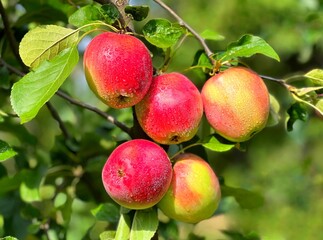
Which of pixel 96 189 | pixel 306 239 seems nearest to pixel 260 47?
pixel 96 189

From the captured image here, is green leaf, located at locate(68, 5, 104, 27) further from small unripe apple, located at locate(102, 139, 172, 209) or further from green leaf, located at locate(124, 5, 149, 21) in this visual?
small unripe apple, located at locate(102, 139, 172, 209)

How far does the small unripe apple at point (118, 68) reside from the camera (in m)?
0.64

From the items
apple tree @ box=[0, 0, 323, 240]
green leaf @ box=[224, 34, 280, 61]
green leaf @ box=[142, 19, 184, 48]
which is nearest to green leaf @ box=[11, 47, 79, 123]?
apple tree @ box=[0, 0, 323, 240]

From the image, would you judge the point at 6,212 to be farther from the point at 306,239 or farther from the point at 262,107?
the point at 306,239

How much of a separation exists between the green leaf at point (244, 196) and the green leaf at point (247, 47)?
0.24 meters

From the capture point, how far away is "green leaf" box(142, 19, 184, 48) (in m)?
0.70

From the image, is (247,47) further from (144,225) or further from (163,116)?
(144,225)

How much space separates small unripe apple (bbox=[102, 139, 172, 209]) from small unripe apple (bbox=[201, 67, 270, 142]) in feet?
0.30

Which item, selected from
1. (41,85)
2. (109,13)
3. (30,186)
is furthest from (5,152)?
(30,186)

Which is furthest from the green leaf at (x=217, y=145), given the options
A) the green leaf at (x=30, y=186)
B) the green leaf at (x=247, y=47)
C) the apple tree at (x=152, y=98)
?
the green leaf at (x=30, y=186)

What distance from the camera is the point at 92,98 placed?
6.68 feet

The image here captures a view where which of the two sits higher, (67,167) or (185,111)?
(185,111)

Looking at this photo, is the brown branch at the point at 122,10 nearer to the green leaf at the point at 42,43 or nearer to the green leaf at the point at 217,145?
the green leaf at the point at 42,43

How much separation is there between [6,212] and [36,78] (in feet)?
1.51
